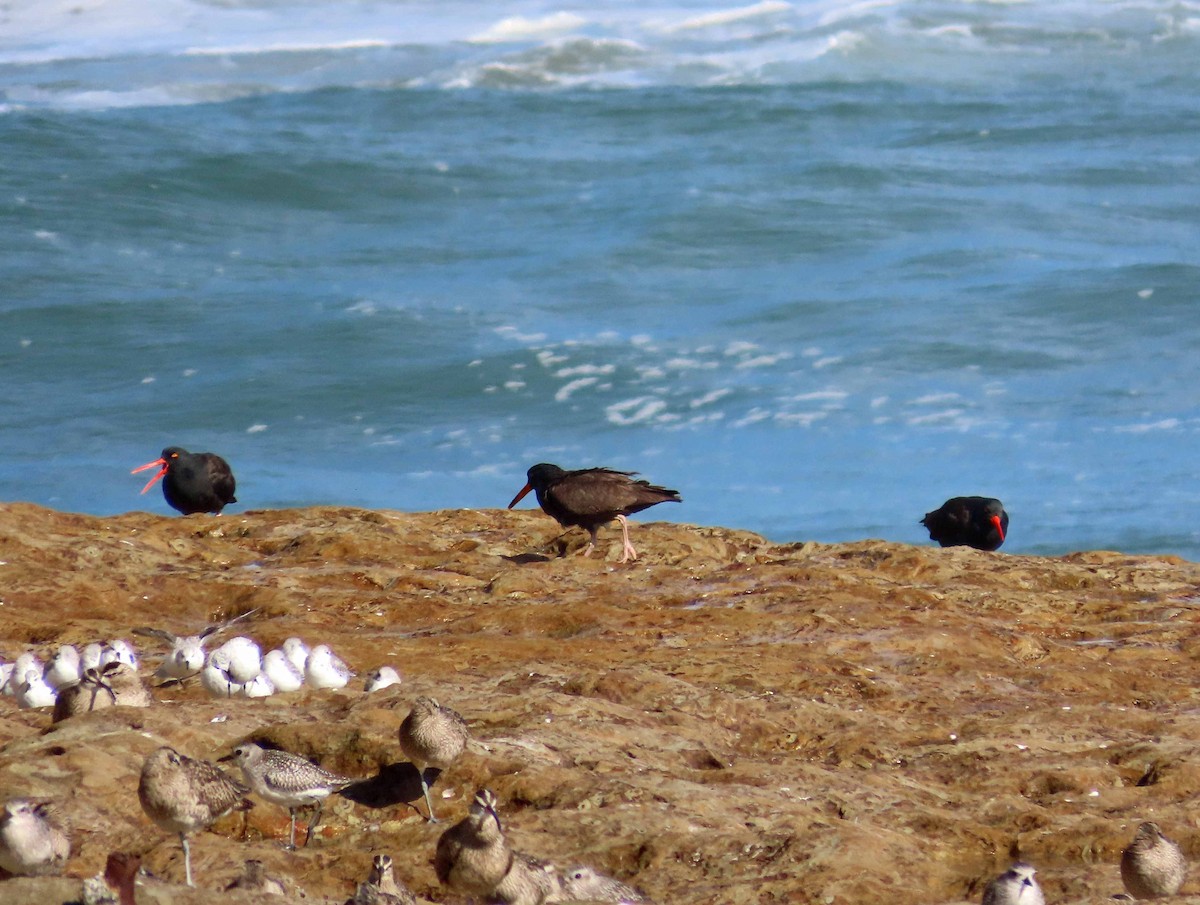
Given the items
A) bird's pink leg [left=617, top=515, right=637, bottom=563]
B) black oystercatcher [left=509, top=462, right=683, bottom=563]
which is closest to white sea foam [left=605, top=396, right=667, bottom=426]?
black oystercatcher [left=509, top=462, right=683, bottom=563]

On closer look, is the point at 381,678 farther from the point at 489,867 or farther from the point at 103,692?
the point at 489,867

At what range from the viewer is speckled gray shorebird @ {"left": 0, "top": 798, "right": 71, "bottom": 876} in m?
5.72

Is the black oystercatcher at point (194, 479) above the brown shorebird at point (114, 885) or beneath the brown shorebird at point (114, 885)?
beneath

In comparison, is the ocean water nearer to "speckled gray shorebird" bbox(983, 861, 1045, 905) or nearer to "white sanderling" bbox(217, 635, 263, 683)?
"white sanderling" bbox(217, 635, 263, 683)

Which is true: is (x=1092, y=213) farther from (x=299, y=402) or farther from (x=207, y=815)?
(x=207, y=815)

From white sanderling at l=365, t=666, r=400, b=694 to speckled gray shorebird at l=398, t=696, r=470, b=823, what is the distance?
5.54 ft

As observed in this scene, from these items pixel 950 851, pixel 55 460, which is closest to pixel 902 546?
pixel 950 851

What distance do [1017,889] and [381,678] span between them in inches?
151

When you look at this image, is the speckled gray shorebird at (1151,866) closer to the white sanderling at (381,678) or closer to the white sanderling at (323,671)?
the white sanderling at (381,678)

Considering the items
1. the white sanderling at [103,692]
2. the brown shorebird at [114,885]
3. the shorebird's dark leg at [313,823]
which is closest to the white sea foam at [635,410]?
the white sanderling at [103,692]

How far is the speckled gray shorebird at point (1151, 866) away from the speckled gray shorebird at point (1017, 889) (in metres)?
0.47

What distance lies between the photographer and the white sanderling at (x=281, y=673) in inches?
348

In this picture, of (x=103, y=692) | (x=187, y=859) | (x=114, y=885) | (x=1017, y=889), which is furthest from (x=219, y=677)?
(x=1017, y=889)

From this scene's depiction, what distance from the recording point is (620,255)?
3891 cm
